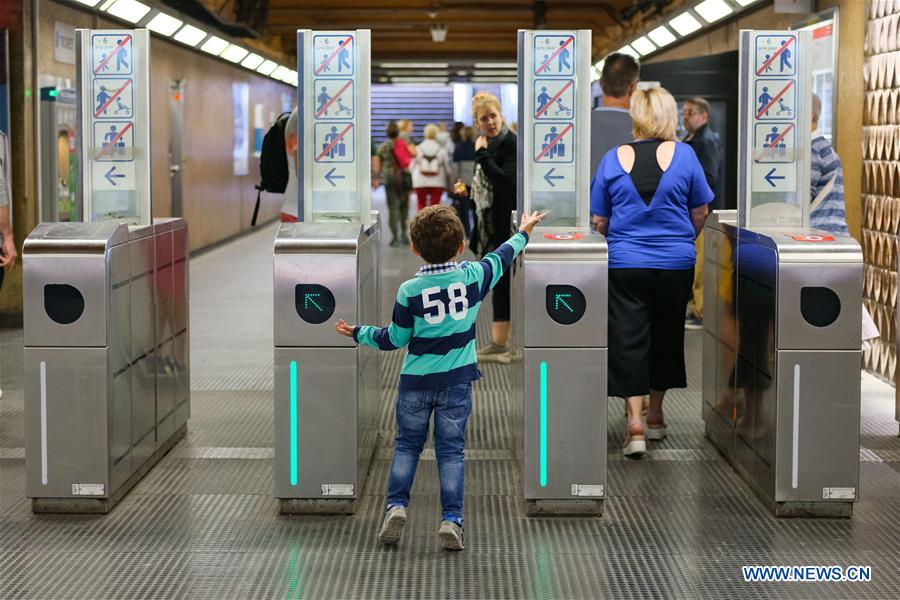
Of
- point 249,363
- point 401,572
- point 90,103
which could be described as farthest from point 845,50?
point 401,572

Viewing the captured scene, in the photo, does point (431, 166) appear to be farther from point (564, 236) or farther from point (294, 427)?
point (294, 427)

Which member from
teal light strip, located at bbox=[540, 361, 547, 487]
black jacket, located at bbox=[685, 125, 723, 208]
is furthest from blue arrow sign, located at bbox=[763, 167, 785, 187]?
black jacket, located at bbox=[685, 125, 723, 208]

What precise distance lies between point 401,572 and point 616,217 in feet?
6.66

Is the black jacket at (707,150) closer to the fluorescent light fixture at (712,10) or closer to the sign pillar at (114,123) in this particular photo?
the fluorescent light fixture at (712,10)

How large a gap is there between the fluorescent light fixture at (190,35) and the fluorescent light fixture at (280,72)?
280 inches

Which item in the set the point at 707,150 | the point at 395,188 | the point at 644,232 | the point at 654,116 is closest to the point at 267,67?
the point at 395,188

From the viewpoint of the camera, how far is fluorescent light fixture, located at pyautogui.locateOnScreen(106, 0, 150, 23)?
37.3 ft

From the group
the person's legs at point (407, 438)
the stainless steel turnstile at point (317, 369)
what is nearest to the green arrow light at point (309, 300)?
the stainless steel turnstile at point (317, 369)

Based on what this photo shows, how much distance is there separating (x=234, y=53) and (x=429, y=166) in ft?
11.9

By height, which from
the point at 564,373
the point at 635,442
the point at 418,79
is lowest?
the point at 635,442

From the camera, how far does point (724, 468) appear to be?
5.40m

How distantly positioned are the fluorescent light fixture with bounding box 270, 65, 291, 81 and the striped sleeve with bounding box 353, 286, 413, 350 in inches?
713

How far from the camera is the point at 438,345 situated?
13.7 ft

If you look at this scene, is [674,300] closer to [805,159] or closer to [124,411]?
[805,159]
